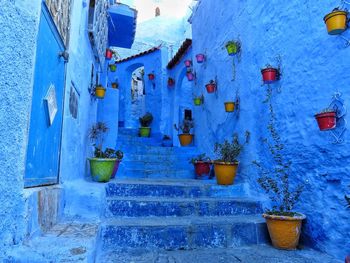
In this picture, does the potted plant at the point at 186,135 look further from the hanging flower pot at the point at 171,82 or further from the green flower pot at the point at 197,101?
the hanging flower pot at the point at 171,82

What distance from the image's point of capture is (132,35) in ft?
28.0

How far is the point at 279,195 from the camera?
12.2 feet

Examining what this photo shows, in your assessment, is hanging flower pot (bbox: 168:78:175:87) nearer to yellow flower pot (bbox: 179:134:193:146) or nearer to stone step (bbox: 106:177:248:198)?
yellow flower pot (bbox: 179:134:193:146)

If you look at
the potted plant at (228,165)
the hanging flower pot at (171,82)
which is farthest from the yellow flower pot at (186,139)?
the hanging flower pot at (171,82)

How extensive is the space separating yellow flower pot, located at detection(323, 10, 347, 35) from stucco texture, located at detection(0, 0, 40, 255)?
2.66 m

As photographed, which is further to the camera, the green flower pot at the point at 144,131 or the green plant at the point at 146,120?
the green plant at the point at 146,120

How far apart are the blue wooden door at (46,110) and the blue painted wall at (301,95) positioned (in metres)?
2.78

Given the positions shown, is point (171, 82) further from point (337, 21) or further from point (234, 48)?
point (337, 21)

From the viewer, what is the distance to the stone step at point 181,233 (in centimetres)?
292

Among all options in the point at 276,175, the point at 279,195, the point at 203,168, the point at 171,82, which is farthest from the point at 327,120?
the point at 171,82

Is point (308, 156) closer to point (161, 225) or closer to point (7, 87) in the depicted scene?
point (161, 225)

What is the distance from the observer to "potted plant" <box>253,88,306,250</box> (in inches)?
120

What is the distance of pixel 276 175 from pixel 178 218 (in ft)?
4.64

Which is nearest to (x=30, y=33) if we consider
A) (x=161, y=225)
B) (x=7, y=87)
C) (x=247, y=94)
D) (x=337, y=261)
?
(x=7, y=87)
